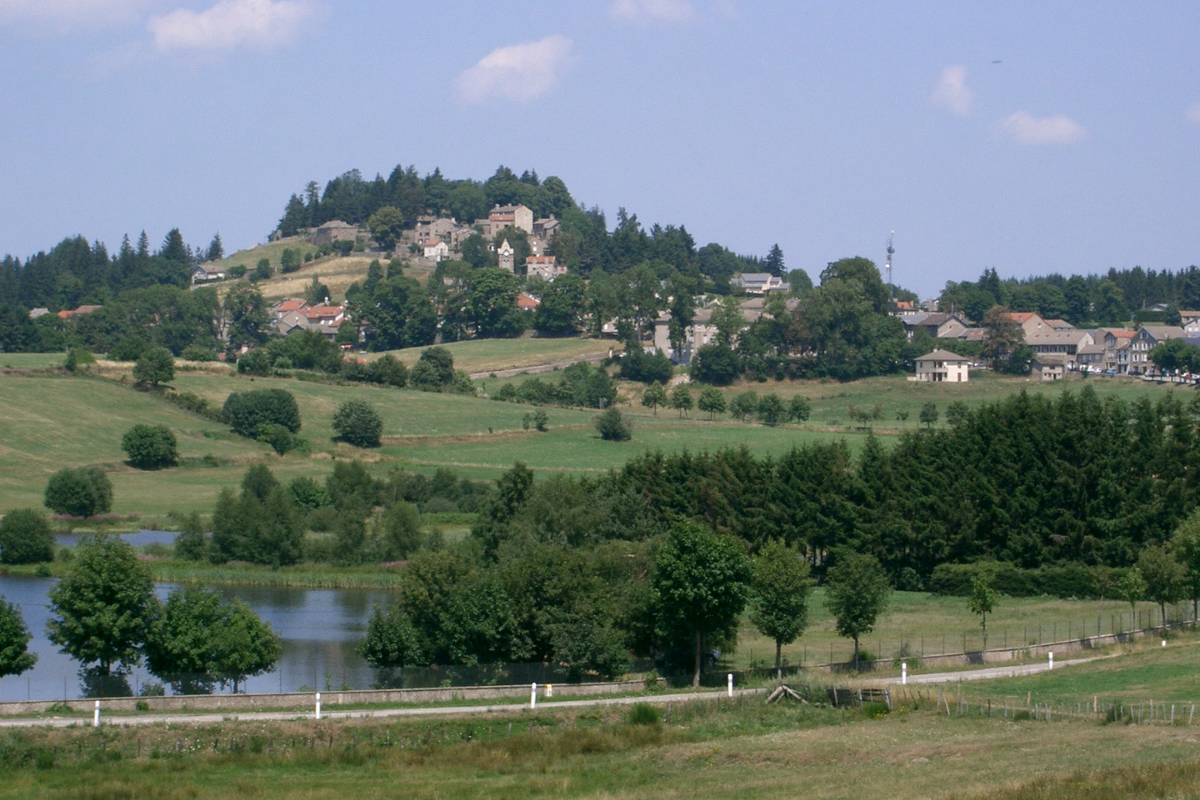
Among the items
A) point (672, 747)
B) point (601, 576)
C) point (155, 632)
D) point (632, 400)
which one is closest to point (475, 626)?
point (601, 576)

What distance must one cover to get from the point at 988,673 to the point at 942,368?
3550 inches

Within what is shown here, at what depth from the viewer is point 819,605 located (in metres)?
45.8

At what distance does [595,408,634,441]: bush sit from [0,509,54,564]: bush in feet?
130

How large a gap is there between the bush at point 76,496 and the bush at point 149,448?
1241 cm

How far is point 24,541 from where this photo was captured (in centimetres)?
5500

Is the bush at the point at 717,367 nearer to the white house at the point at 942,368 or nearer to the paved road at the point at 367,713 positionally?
the white house at the point at 942,368

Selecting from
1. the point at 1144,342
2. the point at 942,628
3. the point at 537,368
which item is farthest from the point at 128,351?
the point at 1144,342

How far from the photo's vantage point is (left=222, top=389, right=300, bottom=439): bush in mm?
87000

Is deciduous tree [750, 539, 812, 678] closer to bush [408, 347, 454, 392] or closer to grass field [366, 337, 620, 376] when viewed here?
bush [408, 347, 454, 392]

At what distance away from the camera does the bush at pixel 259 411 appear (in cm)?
8700

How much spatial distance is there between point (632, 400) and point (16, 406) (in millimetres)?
50324

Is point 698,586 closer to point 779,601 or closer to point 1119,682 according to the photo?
point 779,601

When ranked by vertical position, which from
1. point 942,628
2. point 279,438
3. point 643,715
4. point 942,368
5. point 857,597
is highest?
point 942,368

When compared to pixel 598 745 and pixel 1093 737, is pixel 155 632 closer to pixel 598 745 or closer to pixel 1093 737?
pixel 598 745
